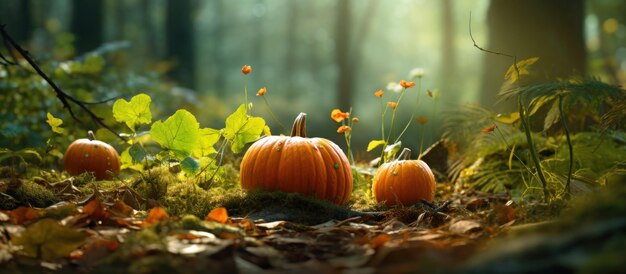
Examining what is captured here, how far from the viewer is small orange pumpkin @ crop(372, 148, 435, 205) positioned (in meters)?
3.19

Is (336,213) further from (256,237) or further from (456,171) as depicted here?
(456,171)

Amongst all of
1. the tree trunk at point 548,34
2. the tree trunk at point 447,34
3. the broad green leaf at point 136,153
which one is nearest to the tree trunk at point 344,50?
the tree trunk at point 447,34

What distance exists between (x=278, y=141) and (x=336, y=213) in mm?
550

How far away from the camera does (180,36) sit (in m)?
20.3

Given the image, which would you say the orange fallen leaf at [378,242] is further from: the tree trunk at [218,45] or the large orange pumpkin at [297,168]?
the tree trunk at [218,45]

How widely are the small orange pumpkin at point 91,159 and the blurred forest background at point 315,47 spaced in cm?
64

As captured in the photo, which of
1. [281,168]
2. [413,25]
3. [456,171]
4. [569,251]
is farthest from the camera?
[413,25]

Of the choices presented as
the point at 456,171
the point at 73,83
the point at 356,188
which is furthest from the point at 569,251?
the point at 73,83

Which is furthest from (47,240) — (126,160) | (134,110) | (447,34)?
(447,34)

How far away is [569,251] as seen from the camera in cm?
104

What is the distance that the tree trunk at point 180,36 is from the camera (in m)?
20.1

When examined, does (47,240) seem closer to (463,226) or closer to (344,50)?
(463,226)

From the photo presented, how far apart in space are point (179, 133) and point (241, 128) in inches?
14.4

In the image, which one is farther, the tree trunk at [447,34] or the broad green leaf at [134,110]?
the tree trunk at [447,34]
